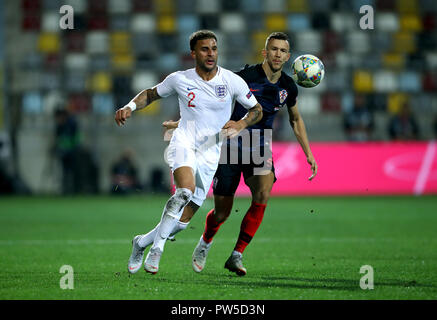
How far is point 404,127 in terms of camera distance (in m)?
19.1

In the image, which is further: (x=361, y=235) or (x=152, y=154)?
(x=152, y=154)

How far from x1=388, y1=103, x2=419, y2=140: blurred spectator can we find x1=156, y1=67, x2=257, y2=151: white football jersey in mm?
13089

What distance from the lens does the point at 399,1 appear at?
2172 cm

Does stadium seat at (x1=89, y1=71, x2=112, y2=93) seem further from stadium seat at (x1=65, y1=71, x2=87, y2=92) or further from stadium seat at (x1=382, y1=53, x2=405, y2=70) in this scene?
stadium seat at (x1=382, y1=53, x2=405, y2=70)

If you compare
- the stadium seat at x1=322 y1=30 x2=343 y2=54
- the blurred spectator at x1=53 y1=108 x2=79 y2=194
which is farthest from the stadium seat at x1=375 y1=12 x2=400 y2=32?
the blurred spectator at x1=53 y1=108 x2=79 y2=194

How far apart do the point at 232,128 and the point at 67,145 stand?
12.4m

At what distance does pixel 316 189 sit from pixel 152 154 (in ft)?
15.9

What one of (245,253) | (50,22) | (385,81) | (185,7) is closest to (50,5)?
(50,22)

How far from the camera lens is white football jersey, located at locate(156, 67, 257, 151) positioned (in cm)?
654

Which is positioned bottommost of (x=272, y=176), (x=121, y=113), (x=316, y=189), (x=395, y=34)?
(x=316, y=189)

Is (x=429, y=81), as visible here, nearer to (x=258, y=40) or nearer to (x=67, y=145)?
(x=258, y=40)
